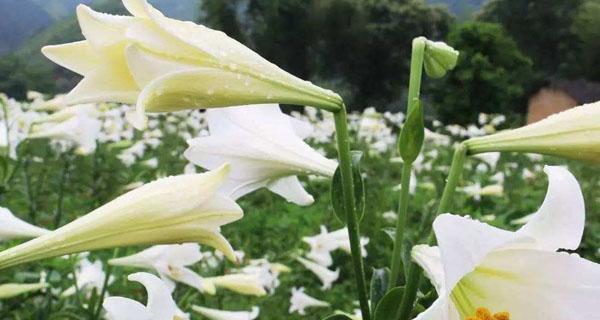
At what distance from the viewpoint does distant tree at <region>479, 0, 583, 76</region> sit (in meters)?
23.4

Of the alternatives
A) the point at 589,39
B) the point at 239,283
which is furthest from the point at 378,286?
the point at 589,39

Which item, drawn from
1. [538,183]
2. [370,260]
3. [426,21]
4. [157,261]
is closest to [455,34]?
[426,21]

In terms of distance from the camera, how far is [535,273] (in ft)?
2.00

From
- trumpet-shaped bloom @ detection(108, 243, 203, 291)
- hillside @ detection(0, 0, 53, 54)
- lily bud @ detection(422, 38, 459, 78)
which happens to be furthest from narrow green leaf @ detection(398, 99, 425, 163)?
hillside @ detection(0, 0, 53, 54)

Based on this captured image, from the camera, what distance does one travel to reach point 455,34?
2017 cm

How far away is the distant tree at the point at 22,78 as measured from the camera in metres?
12.2

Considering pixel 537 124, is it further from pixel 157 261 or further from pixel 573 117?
pixel 157 261

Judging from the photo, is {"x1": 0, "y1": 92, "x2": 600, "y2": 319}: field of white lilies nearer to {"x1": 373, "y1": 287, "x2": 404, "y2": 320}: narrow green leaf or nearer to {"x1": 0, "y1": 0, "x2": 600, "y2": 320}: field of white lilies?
{"x1": 0, "y1": 0, "x2": 600, "y2": 320}: field of white lilies

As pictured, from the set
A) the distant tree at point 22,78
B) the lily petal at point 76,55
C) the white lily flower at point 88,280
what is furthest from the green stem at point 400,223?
the distant tree at point 22,78

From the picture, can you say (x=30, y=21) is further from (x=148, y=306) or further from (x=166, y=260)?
(x=148, y=306)

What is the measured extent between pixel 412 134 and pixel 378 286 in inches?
5.1

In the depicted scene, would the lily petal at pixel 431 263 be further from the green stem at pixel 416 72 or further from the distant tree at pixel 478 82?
the distant tree at pixel 478 82

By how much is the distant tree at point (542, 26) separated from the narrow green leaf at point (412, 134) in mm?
23250

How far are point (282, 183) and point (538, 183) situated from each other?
228 inches
